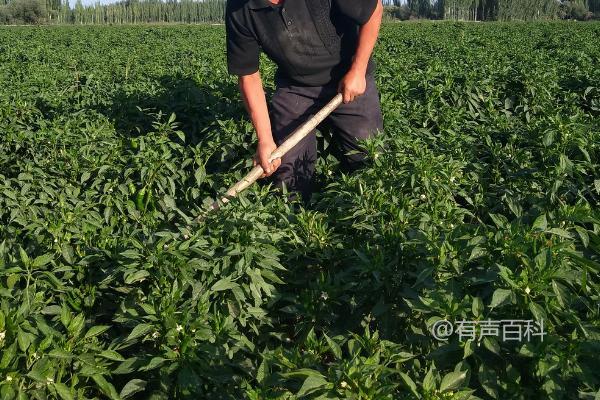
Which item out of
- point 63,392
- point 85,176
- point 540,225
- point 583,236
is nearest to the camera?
point 63,392

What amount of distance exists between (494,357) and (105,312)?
167 centimetres

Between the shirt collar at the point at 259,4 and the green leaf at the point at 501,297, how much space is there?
2422 mm

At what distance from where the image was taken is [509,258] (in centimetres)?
209

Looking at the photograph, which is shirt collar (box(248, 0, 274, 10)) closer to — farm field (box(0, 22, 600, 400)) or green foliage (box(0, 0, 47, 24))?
farm field (box(0, 22, 600, 400))

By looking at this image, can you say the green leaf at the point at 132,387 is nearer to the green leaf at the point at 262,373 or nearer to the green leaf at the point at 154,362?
the green leaf at the point at 154,362

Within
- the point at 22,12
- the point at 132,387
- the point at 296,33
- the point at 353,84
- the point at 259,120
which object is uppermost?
the point at 22,12

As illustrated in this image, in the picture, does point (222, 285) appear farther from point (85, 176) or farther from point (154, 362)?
point (85, 176)

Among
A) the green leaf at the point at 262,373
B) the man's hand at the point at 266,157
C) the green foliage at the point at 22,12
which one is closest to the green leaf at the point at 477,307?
the green leaf at the point at 262,373

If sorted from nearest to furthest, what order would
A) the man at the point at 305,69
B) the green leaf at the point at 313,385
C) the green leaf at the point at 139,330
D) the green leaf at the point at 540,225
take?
the green leaf at the point at 313,385
the green leaf at the point at 139,330
the green leaf at the point at 540,225
the man at the point at 305,69

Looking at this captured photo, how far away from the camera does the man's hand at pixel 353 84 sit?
375cm

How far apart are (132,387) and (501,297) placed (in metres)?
1.35

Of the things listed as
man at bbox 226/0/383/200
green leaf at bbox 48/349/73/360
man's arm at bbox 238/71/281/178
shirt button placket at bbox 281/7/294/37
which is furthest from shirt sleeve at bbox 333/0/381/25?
green leaf at bbox 48/349/73/360

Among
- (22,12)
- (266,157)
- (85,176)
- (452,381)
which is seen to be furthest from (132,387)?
(22,12)

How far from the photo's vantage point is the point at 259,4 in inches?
142
